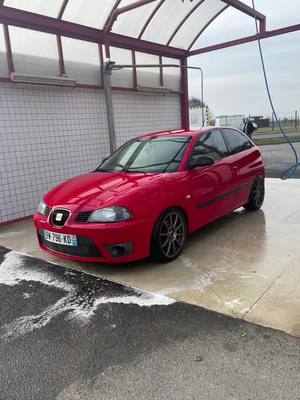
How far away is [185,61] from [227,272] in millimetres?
7735

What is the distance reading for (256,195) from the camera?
607 centimetres

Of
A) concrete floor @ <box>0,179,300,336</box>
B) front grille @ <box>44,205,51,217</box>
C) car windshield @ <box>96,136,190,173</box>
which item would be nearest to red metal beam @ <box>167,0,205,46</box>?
car windshield @ <box>96,136,190,173</box>

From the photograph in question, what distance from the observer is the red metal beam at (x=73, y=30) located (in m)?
6.25

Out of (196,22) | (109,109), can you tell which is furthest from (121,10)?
(196,22)

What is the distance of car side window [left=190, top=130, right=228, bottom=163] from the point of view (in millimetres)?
4791

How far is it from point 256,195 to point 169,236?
8.17 feet

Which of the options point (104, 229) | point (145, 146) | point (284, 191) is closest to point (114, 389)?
point (104, 229)

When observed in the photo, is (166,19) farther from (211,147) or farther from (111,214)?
(111,214)

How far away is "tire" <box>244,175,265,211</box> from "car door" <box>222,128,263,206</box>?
0.58ft

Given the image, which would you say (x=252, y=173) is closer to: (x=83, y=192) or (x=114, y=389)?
(x=83, y=192)

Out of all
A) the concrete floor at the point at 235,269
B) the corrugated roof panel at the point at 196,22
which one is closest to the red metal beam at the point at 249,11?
the corrugated roof panel at the point at 196,22

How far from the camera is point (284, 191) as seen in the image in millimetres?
7469

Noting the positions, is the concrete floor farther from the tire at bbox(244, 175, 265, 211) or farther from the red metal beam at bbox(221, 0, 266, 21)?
the red metal beam at bbox(221, 0, 266, 21)

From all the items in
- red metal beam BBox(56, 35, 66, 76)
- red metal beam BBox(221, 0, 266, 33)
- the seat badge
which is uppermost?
red metal beam BBox(221, 0, 266, 33)
